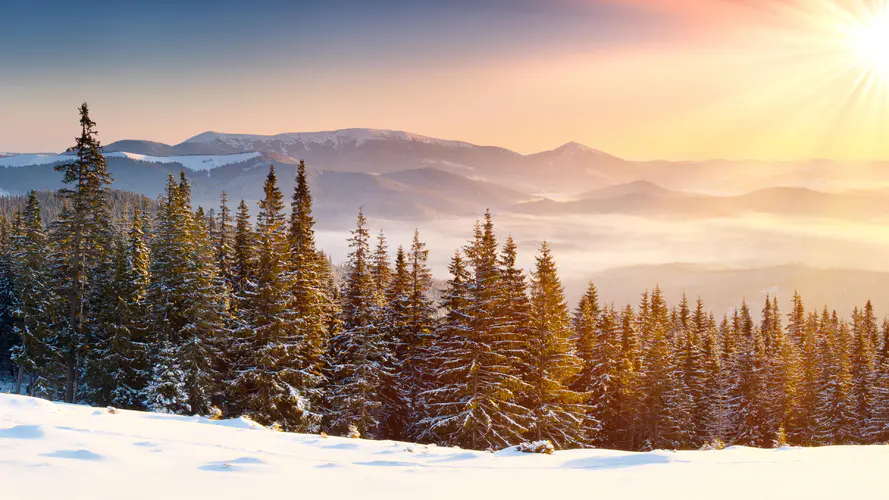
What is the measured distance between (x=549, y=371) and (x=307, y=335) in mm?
16634

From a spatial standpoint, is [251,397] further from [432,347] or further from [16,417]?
[16,417]

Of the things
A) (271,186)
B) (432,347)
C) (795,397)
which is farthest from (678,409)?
(271,186)

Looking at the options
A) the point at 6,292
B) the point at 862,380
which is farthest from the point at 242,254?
the point at 862,380

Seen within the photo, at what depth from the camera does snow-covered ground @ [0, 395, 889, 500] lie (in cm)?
809

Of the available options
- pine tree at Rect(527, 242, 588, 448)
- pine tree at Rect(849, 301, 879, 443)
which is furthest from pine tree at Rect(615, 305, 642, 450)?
pine tree at Rect(849, 301, 879, 443)

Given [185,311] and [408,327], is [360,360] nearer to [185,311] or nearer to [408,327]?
[408,327]

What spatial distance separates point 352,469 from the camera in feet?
31.2

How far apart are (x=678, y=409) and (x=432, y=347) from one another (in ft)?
93.5

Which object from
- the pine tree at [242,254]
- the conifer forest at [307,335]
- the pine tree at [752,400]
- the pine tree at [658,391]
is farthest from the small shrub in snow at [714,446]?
the pine tree at [752,400]

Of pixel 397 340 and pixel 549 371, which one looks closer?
pixel 549 371

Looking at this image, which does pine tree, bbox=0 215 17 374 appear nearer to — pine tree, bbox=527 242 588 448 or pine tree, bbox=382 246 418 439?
pine tree, bbox=382 246 418 439

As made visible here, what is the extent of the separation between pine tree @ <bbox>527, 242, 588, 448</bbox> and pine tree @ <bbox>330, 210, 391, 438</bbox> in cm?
1052

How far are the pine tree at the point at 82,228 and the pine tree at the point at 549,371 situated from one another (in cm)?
3035

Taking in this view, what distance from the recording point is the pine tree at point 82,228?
35094 millimetres
